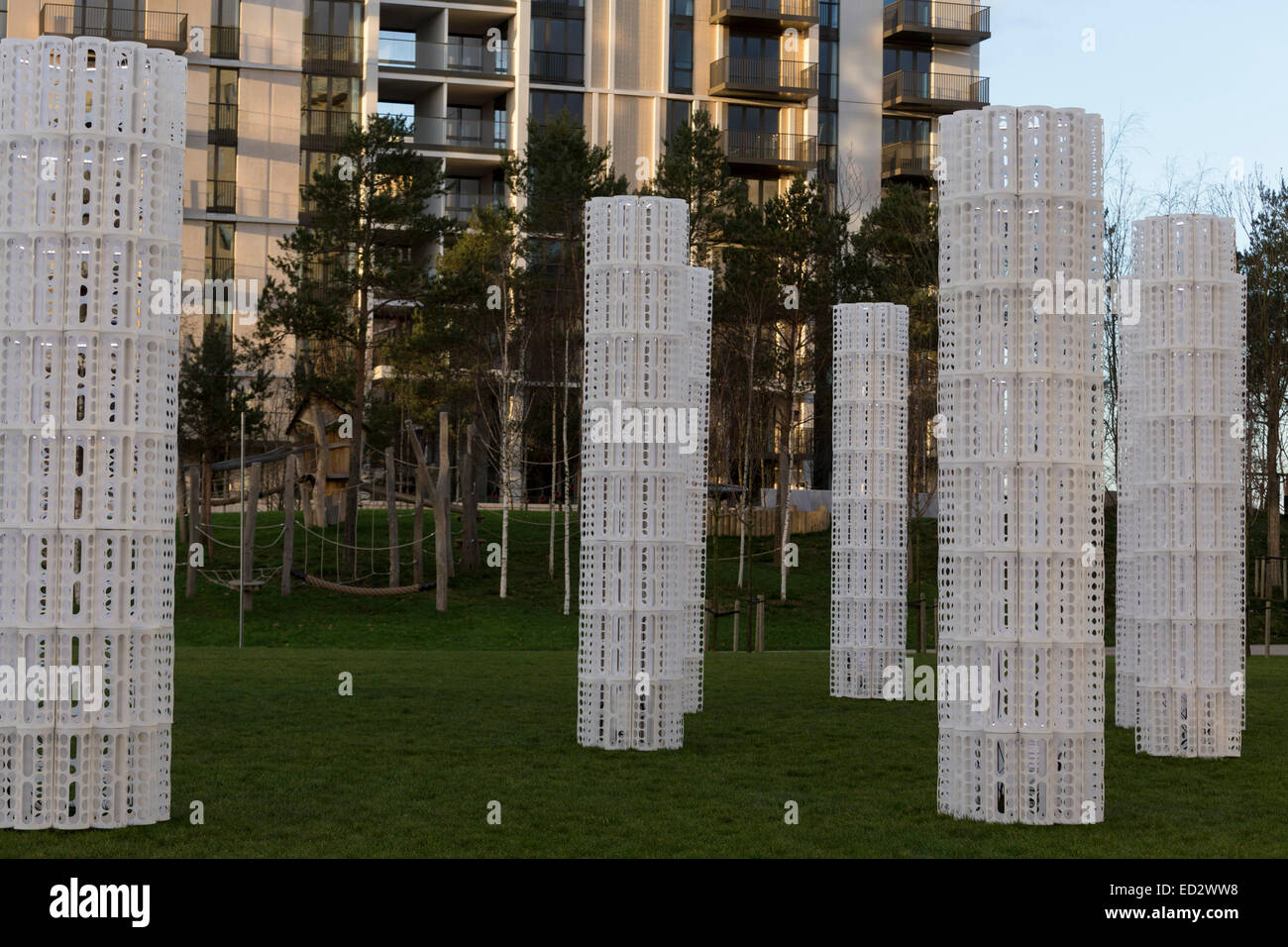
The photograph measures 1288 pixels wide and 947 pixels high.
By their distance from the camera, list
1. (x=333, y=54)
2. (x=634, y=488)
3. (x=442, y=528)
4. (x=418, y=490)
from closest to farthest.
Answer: (x=634, y=488)
(x=442, y=528)
(x=418, y=490)
(x=333, y=54)

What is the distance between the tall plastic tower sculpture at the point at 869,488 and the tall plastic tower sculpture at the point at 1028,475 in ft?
26.9

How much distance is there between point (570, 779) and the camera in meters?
11.2

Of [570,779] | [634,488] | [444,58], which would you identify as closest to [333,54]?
[444,58]

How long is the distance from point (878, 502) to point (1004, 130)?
883 centimetres

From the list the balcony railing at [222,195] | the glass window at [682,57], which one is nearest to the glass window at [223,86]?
the balcony railing at [222,195]

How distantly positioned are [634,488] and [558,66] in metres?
40.0

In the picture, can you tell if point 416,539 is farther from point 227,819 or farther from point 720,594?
point 227,819

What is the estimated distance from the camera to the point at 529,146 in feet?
119

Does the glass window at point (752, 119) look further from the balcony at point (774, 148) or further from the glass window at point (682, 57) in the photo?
the glass window at point (682, 57)

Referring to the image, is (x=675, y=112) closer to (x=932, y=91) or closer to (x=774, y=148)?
(x=774, y=148)

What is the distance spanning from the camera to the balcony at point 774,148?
5162 centimetres

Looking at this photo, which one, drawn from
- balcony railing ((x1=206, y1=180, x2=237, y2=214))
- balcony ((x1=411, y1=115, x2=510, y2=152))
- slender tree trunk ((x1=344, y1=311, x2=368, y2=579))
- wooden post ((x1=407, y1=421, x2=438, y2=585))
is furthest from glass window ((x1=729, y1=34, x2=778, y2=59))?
wooden post ((x1=407, y1=421, x2=438, y2=585))

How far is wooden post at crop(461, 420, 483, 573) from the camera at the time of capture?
3183cm
